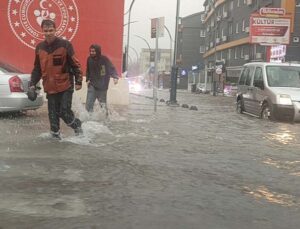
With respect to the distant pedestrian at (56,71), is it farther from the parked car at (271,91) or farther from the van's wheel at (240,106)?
the van's wheel at (240,106)

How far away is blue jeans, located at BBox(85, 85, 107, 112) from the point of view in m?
12.2

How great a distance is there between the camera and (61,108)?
330 inches

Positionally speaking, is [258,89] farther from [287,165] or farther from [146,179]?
[146,179]

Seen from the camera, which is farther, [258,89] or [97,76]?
[258,89]

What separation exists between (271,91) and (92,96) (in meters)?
4.82

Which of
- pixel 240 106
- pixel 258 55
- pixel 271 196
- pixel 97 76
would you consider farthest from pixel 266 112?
pixel 258 55

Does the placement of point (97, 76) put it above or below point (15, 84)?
above

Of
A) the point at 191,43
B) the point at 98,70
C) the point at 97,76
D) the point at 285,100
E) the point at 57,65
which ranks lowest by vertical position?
the point at 285,100

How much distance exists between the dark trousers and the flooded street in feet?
0.84

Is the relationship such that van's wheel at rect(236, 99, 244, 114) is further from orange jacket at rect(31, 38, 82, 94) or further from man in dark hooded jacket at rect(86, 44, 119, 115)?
orange jacket at rect(31, 38, 82, 94)

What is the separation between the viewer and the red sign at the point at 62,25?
55.7ft

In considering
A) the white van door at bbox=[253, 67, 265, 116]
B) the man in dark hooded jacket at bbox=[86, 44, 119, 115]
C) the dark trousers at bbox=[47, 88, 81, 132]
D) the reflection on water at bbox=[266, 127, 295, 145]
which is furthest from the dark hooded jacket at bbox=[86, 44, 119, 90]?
the white van door at bbox=[253, 67, 265, 116]

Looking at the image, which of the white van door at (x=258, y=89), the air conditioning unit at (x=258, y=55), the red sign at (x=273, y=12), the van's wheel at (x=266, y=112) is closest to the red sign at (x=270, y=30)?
the red sign at (x=273, y=12)

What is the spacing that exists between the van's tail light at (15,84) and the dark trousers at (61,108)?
3.15 m
